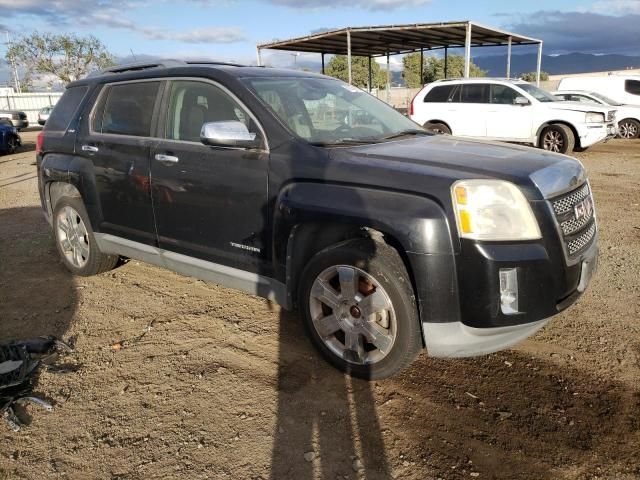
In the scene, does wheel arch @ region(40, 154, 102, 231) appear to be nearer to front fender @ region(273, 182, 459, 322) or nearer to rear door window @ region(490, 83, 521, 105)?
front fender @ region(273, 182, 459, 322)

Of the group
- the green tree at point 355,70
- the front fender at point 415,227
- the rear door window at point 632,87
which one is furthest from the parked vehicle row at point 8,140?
the green tree at point 355,70

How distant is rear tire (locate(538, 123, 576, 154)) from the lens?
1211 cm

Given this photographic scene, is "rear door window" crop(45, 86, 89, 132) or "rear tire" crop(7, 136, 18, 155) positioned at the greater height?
"rear door window" crop(45, 86, 89, 132)

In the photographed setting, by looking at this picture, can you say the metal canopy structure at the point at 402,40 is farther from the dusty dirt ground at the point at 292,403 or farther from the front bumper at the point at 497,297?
the front bumper at the point at 497,297

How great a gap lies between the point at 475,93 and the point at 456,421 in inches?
446

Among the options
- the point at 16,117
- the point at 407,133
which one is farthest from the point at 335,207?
the point at 16,117

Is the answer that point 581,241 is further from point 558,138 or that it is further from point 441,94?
point 441,94

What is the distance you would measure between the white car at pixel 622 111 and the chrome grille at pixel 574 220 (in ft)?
47.7

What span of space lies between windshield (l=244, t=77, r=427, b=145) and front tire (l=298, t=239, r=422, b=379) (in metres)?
0.84

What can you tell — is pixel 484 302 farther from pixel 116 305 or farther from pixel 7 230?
pixel 7 230

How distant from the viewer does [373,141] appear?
11.7ft

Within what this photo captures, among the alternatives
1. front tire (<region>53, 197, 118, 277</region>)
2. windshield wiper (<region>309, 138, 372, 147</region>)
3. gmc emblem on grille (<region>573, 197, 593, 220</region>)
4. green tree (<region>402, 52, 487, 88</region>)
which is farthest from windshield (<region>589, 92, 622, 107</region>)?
green tree (<region>402, 52, 487, 88</region>)

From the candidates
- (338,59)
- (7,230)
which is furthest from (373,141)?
(338,59)

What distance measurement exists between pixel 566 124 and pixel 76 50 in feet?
151
